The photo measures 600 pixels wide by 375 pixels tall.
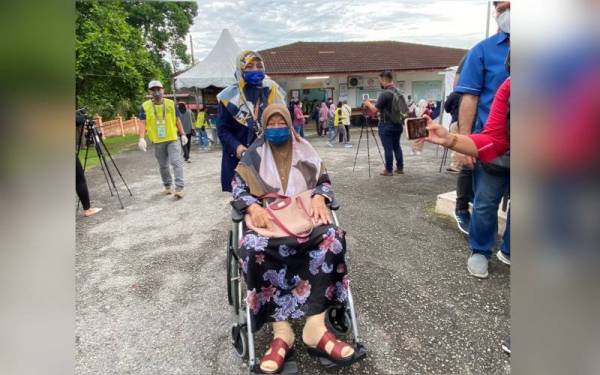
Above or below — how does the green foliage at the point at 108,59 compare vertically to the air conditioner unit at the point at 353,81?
below

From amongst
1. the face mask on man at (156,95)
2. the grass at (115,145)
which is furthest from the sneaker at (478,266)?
the grass at (115,145)

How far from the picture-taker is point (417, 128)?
1.67 m

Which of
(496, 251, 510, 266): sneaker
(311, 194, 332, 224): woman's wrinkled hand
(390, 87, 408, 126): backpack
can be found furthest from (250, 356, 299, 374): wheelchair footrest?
(390, 87, 408, 126): backpack

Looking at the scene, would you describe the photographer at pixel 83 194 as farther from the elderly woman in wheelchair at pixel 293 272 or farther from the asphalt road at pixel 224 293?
the elderly woman in wheelchair at pixel 293 272

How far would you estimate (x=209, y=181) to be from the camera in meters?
6.39

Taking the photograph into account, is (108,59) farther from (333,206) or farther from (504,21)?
(504,21)

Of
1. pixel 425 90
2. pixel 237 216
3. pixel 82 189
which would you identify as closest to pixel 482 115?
pixel 237 216

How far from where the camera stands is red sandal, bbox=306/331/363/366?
5.59 ft

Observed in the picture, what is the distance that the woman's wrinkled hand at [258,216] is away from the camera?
2.01 meters

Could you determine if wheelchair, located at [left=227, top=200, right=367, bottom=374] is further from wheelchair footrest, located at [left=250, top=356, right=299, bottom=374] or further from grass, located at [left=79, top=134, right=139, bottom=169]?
grass, located at [left=79, top=134, right=139, bottom=169]

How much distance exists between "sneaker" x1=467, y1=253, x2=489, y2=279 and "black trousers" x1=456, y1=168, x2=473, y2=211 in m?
0.95

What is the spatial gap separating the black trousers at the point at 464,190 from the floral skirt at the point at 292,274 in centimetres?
211

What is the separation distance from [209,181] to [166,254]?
3121 millimetres
